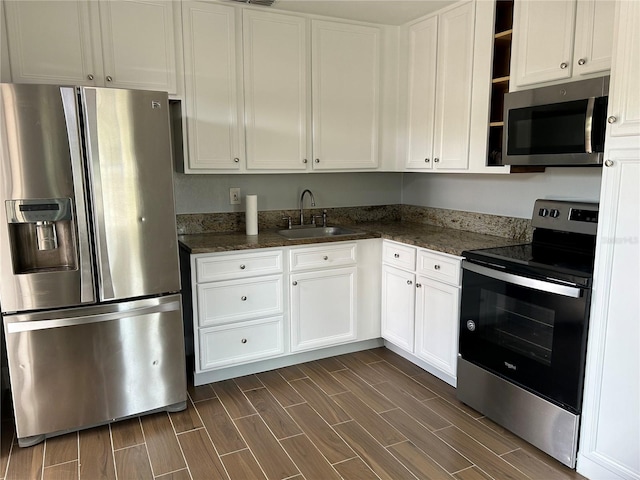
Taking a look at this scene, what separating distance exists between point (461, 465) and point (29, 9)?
308 cm

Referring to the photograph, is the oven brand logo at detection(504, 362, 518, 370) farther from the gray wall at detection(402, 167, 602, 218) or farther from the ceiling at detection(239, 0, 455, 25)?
the ceiling at detection(239, 0, 455, 25)

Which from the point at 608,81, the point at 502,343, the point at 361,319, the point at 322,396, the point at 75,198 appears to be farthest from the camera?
the point at 361,319

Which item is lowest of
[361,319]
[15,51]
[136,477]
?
[136,477]

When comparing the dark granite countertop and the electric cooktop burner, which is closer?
the electric cooktop burner

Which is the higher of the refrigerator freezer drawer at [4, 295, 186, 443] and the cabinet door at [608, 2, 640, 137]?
the cabinet door at [608, 2, 640, 137]

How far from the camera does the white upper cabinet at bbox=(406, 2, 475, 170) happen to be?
294 cm

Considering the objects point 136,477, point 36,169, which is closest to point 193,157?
point 36,169

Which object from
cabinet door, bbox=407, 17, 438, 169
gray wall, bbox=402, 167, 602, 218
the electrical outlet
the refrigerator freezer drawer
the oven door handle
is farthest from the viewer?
the electrical outlet

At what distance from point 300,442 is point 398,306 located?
119 centimetres

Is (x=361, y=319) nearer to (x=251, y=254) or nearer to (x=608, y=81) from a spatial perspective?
(x=251, y=254)

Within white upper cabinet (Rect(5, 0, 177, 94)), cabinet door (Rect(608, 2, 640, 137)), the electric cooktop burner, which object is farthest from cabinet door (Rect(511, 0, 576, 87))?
white upper cabinet (Rect(5, 0, 177, 94))

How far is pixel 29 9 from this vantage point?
97.9 inches

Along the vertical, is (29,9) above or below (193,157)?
above

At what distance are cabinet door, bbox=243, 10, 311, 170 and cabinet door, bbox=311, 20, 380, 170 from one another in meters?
0.10
